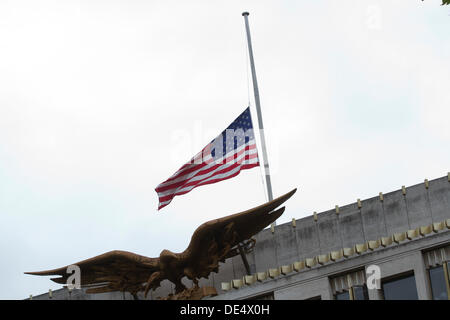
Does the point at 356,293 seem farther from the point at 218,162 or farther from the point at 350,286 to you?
the point at 218,162

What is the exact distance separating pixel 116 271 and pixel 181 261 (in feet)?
9.21

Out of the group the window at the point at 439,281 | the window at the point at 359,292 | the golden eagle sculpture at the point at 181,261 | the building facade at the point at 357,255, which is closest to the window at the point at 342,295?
the building facade at the point at 357,255

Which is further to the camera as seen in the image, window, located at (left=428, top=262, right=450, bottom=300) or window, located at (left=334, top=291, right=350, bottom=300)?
window, located at (left=334, top=291, right=350, bottom=300)

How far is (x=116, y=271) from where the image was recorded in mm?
40062

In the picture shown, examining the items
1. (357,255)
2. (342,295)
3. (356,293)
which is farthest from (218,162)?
(356,293)

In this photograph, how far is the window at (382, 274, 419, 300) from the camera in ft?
115

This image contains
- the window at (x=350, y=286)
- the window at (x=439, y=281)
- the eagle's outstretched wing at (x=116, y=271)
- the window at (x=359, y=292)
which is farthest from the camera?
the eagle's outstretched wing at (x=116, y=271)

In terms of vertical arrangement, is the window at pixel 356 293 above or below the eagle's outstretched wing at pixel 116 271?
below

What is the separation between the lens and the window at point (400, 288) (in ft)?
115

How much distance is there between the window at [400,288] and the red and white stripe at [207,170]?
293 inches

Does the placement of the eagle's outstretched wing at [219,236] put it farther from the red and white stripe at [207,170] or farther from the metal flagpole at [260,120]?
the metal flagpole at [260,120]

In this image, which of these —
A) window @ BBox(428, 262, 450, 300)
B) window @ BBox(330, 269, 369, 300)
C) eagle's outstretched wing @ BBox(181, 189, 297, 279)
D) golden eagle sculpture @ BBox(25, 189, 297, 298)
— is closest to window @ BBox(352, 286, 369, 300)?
window @ BBox(330, 269, 369, 300)

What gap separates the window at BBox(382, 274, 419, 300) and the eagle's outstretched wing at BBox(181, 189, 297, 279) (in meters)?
4.73

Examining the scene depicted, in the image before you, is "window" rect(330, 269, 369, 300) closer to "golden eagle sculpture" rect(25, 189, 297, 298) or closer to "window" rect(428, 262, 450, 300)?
"window" rect(428, 262, 450, 300)
